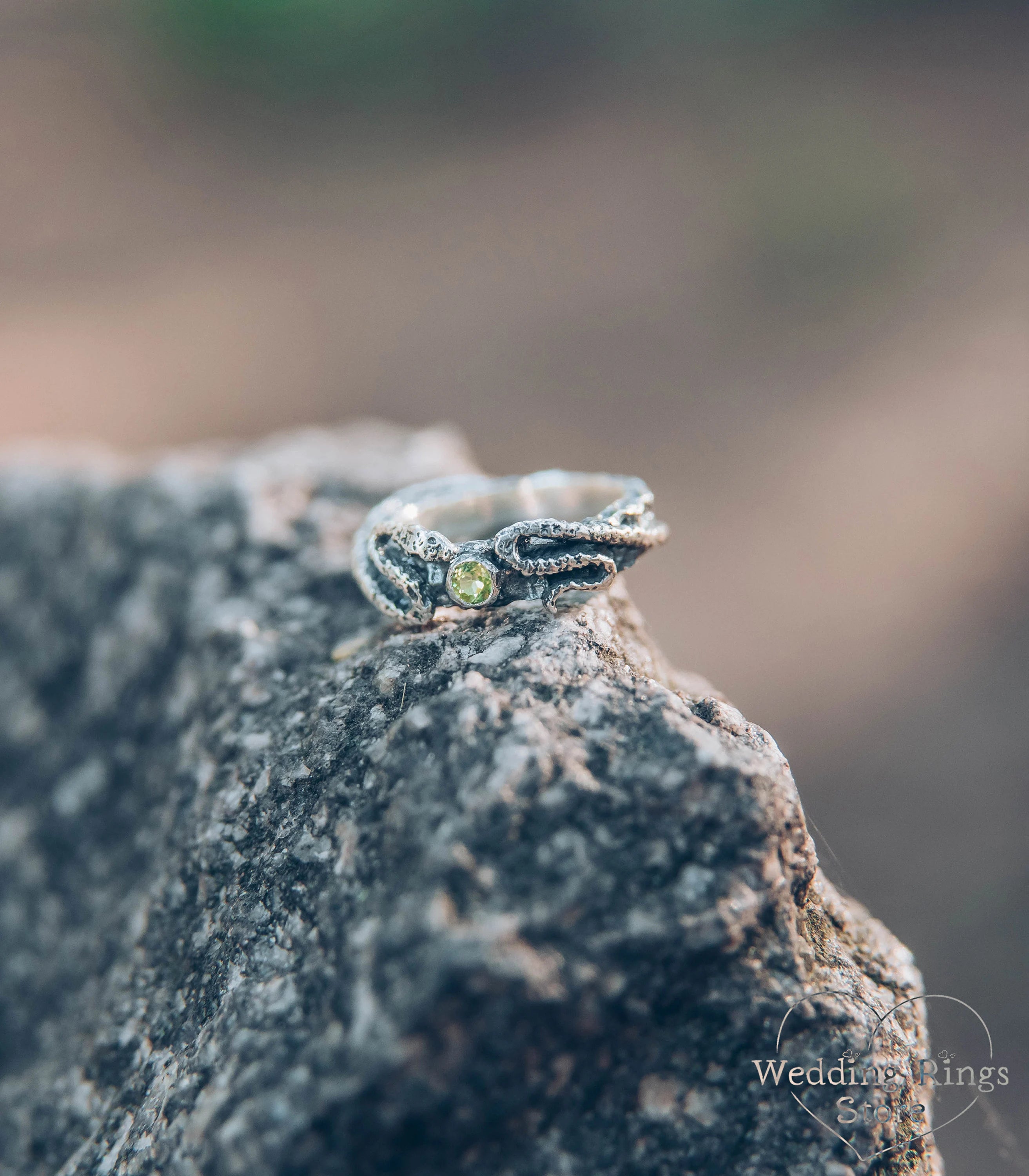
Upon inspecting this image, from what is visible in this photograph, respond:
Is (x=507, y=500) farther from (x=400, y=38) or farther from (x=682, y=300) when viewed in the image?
(x=400, y=38)

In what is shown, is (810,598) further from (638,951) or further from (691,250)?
(691,250)

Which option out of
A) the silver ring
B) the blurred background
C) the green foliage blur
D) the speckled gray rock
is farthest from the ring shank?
the green foliage blur

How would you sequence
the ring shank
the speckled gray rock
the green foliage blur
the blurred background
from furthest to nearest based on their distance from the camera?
the green foliage blur → the blurred background → the ring shank → the speckled gray rock

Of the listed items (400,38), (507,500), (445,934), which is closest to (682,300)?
(507,500)

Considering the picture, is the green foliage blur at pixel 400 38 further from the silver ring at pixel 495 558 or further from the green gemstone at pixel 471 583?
the green gemstone at pixel 471 583

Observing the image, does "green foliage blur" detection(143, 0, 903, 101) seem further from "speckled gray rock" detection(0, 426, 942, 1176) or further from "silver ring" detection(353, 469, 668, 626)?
"speckled gray rock" detection(0, 426, 942, 1176)

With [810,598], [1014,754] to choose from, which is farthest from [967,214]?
[1014,754]
